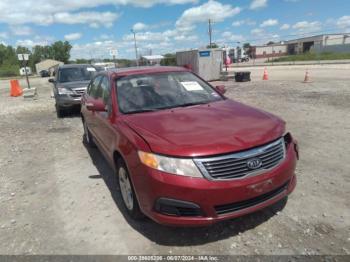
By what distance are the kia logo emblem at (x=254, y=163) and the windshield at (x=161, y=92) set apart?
4.95 ft

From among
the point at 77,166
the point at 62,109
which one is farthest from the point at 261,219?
the point at 62,109

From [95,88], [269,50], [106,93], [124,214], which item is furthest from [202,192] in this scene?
[269,50]

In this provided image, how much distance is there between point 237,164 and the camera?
3029 millimetres

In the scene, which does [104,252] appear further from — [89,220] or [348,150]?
[348,150]

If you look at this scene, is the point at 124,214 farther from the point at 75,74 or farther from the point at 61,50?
the point at 61,50

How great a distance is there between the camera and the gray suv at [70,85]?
1086cm

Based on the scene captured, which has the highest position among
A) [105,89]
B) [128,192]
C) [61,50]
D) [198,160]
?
[61,50]

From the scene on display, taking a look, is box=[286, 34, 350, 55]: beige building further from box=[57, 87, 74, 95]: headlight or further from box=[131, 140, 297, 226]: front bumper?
box=[131, 140, 297, 226]: front bumper

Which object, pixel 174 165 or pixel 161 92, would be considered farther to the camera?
pixel 161 92

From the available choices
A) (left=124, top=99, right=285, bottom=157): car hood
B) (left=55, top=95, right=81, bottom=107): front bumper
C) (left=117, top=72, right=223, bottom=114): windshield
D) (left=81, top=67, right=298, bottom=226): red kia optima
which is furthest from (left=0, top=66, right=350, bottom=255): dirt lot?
(left=55, top=95, right=81, bottom=107): front bumper

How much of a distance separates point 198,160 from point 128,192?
3.86ft

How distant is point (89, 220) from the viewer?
3.94 metres

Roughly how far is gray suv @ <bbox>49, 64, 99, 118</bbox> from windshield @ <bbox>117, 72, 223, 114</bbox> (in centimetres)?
572

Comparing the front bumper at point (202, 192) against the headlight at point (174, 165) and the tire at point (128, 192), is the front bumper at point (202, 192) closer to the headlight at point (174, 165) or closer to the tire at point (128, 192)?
the headlight at point (174, 165)
